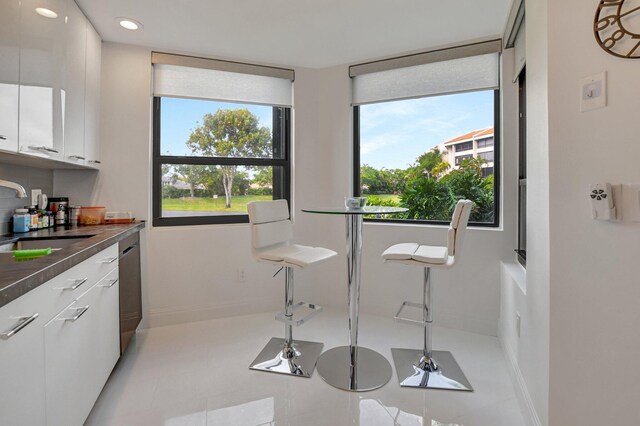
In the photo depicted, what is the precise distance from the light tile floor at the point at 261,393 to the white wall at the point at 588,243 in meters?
0.67

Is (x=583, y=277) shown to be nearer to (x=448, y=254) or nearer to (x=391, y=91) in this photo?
(x=448, y=254)

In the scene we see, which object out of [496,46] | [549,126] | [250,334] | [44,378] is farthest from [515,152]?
[44,378]

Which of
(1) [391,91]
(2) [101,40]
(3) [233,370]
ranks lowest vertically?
(3) [233,370]

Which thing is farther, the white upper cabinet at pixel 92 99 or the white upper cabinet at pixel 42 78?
the white upper cabinet at pixel 92 99

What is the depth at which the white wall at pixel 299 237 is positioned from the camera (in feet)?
9.09

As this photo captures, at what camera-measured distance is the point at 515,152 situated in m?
2.65

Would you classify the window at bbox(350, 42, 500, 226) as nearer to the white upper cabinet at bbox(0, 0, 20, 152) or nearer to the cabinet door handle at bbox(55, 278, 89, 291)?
the cabinet door handle at bbox(55, 278, 89, 291)

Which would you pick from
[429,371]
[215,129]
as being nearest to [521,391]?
[429,371]

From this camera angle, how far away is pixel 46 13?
181 cm

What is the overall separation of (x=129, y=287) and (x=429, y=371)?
2.10 m

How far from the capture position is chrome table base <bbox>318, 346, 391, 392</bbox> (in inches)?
79.1

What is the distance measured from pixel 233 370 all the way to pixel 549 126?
2.20 m

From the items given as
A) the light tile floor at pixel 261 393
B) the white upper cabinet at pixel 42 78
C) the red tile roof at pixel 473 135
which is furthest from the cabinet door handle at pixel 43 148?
the red tile roof at pixel 473 135

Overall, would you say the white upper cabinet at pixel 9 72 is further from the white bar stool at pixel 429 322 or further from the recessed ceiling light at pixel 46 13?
the white bar stool at pixel 429 322
